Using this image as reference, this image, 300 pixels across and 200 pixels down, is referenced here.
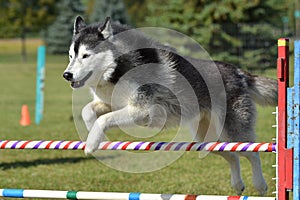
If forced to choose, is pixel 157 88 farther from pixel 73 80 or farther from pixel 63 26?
pixel 63 26

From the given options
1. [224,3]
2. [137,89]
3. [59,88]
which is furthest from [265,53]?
[137,89]

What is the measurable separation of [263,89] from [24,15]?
51483 millimetres

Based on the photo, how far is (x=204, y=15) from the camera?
80.9 ft

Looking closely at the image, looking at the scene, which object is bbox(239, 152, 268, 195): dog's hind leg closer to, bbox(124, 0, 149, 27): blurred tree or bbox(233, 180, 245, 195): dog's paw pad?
bbox(233, 180, 245, 195): dog's paw pad

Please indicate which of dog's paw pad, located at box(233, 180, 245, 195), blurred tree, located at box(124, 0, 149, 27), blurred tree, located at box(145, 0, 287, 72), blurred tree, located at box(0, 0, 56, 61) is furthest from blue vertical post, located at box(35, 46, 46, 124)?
blurred tree, located at box(124, 0, 149, 27)

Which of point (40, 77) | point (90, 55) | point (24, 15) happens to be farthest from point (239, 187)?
point (24, 15)

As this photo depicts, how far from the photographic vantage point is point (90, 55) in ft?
15.5

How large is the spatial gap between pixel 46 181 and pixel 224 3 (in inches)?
759

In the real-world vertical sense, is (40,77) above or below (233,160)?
above

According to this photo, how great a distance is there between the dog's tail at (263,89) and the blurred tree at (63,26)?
4317 cm

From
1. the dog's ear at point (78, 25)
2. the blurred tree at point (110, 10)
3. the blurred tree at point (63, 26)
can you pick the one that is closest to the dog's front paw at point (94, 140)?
the dog's ear at point (78, 25)

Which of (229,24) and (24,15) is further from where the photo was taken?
(24,15)

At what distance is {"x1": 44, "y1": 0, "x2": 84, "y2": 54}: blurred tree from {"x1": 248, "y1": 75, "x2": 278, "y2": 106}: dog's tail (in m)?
43.2

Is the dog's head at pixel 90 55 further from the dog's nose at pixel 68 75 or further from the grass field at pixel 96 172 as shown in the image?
the grass field at pixel 96 172
